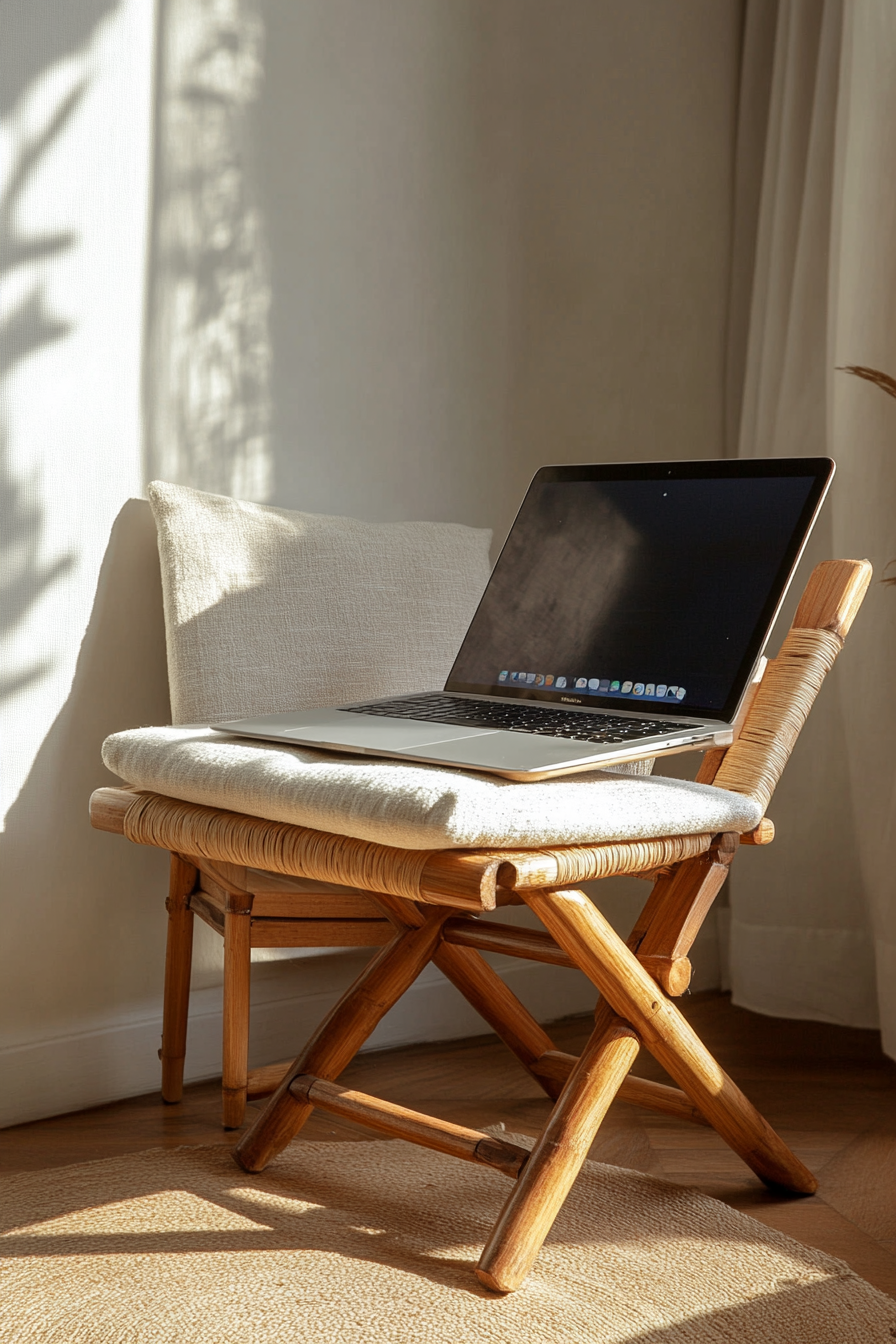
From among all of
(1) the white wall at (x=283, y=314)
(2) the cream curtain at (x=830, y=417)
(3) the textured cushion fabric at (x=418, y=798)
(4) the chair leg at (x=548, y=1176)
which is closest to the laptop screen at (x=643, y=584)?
(3) the textured cushion fabric at (x=418, y=798)

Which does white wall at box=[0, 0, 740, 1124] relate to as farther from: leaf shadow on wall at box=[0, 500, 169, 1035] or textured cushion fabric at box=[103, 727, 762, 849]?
textured cushion fabric at box=[103, 727, 762, 849]

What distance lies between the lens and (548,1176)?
100cm

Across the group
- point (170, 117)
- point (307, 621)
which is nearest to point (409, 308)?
point (170, 117)

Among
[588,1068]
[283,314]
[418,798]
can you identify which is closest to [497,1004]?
[588,1068]

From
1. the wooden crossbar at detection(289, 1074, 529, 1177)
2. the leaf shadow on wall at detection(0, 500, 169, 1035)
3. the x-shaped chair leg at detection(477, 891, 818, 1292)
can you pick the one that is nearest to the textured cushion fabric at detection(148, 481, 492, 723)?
the leaf shadow on wall at detection(0, 500, 169, 1035)

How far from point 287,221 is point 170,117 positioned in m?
0.19

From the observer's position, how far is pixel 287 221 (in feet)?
5.29

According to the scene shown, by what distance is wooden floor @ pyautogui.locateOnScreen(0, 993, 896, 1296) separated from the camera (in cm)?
120

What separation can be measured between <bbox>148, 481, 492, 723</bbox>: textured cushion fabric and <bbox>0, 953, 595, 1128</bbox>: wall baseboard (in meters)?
0.43

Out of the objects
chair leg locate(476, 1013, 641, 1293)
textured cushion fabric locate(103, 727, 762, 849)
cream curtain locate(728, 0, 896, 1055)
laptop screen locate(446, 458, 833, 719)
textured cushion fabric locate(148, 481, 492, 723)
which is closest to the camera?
textured cushion fabric locate(103, 727, 762, 849)

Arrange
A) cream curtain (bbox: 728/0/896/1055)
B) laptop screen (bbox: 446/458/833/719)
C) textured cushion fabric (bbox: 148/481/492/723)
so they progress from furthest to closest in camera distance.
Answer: cream curtain (bbox: 728/0/896/1055) < textured cushion fabric (bbox: 148/481/492/723) < laptop screen (bbox: 446/458/833/719)

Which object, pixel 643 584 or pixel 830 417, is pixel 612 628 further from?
pixel 830 417

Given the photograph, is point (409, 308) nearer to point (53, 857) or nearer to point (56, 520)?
point (56, 520)

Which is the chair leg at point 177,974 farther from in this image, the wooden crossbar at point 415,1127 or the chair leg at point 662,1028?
the chair leg at point 662,1028
